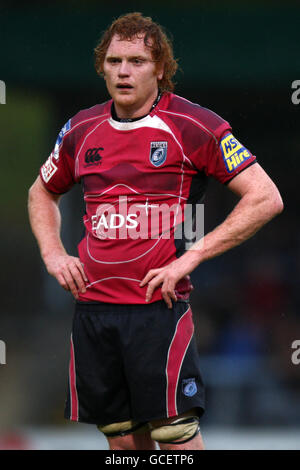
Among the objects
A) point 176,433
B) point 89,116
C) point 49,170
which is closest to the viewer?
point 176,433

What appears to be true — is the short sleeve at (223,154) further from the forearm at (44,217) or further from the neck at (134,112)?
the forearm at (44,217)

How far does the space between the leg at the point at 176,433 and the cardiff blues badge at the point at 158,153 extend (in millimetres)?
795

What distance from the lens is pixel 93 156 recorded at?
2494 millimetres

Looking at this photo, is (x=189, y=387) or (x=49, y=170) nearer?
(x=189, y=387)

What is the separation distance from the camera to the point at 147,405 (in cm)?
237

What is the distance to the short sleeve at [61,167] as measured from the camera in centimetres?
261

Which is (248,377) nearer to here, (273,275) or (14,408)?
(273,275)

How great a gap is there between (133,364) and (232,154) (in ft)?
2.38

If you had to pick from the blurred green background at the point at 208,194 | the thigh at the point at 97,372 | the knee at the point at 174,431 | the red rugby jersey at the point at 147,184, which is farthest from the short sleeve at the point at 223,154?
the blurred green background at the point at 208,194

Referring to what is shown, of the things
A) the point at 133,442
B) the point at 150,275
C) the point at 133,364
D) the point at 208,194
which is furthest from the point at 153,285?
the point at 208,194

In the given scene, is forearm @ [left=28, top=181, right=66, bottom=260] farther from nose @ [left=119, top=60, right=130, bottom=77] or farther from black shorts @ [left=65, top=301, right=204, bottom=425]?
nose @ [left=119, top=60, right=130, bottom=77]
